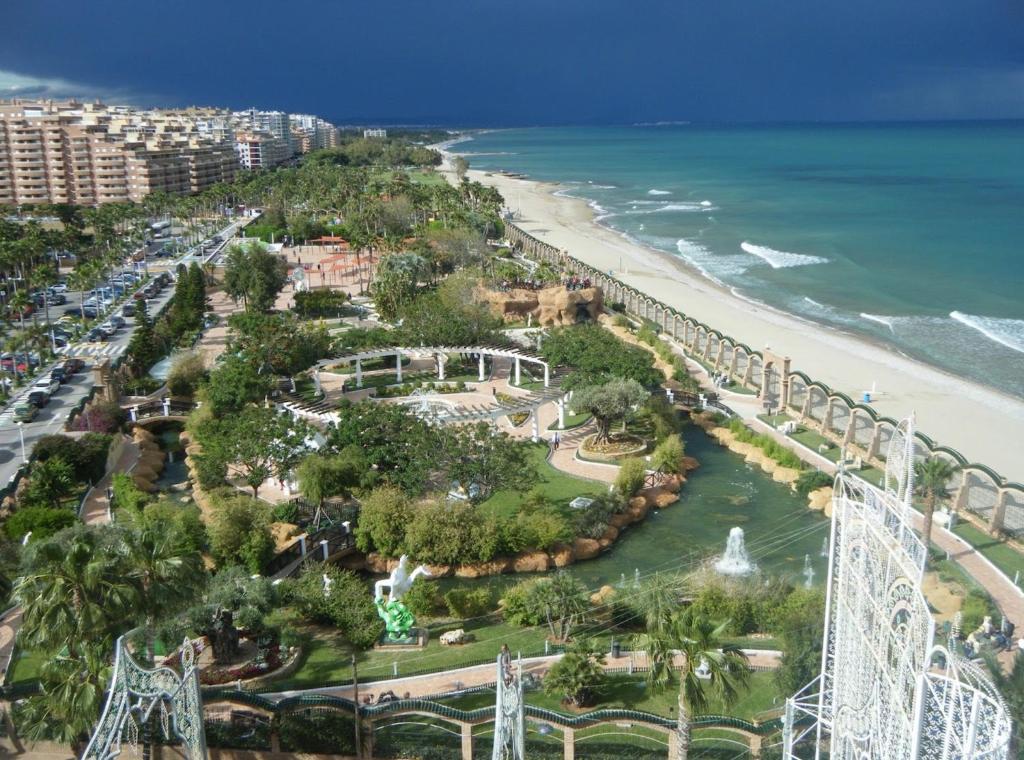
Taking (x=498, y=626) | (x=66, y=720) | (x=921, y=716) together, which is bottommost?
(x=498, y=626)

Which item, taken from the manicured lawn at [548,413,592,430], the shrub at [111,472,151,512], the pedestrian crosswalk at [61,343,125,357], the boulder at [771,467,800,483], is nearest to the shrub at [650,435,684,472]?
the boulder at [771,467,800,483]

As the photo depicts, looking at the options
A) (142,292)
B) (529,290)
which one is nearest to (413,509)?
(529,290)

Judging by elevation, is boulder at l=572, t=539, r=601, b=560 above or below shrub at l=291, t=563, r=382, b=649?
below

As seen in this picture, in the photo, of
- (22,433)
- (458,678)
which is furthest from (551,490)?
(22,433)

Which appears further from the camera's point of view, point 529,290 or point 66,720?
point 529,290

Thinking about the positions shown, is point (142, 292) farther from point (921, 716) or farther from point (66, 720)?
point (921, 716)

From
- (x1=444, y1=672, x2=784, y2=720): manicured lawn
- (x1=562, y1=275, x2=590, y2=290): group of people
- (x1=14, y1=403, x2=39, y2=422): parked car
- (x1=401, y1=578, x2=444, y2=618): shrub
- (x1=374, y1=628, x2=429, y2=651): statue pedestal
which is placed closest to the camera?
(x1=444, y1=672, x2=784, y2=720): manicured lawn

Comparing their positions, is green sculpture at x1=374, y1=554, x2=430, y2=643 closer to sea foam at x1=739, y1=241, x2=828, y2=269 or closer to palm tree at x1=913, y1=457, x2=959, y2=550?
palm tree at x1=913, y1=457, x2=959, y2=550
